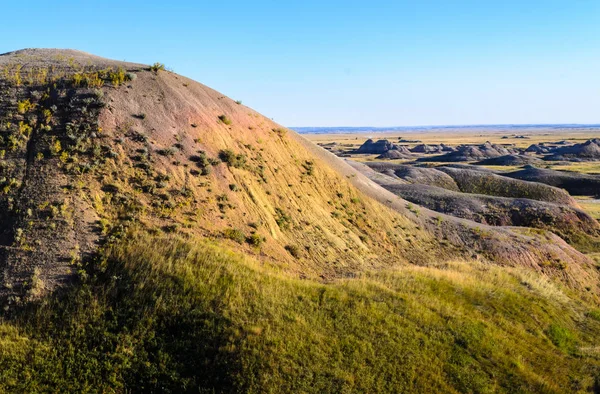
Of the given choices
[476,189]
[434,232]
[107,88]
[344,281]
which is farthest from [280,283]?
[476,189]

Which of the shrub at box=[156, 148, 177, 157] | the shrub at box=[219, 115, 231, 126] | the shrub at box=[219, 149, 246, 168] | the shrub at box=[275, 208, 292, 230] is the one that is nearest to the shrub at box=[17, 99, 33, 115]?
the shrub at box=[156, 148, 177, 157]

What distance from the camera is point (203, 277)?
14242 mm

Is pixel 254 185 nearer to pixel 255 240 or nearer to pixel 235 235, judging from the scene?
pixel 255 240

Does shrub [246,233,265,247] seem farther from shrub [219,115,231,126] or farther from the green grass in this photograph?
shrub [219,115,231,126]

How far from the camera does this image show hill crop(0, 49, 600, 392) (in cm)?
1169

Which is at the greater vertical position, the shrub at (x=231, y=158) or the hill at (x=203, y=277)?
the shrub at (x=231, y=158)

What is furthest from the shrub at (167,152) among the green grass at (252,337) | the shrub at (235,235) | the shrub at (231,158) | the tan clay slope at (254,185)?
the green grass at (252,337)

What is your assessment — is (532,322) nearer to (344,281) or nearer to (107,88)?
(344,281)

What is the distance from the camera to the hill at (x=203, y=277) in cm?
1169

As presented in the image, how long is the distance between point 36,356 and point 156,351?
3.17m

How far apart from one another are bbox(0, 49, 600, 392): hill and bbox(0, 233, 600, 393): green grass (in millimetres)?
57

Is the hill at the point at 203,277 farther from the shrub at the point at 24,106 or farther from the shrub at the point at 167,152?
the shrub at the point at 167,152

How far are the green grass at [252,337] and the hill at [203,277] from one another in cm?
6

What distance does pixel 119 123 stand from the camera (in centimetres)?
2050
